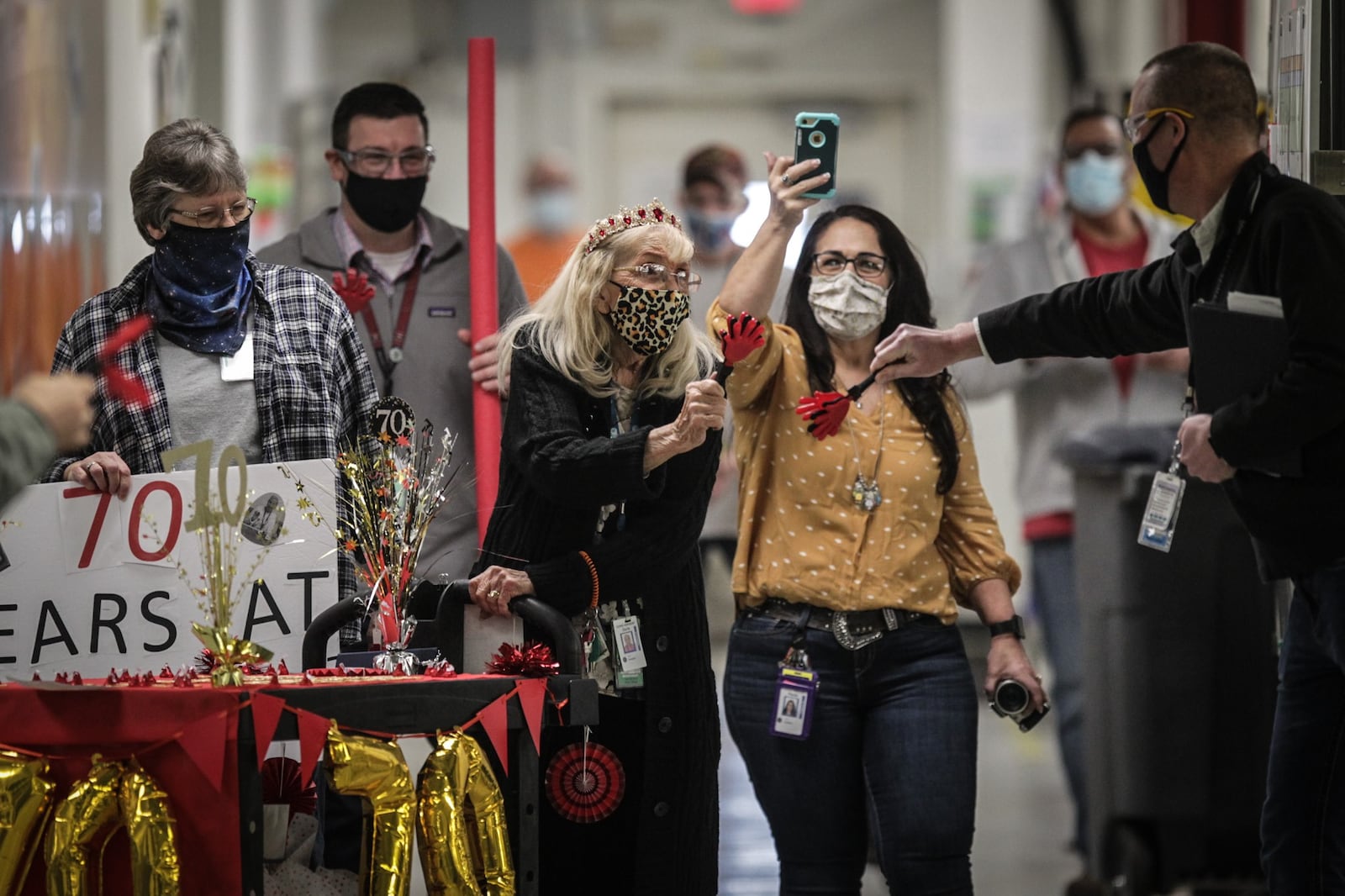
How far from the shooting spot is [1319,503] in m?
2.91

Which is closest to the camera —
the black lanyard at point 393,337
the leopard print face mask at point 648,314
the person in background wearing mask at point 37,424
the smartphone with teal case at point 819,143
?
the person in background wearing mask at point 37,424

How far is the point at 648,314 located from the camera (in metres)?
3.11

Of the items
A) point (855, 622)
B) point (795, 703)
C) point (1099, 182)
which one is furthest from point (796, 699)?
point (1099, 182)

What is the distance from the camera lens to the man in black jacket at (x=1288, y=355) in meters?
2.83

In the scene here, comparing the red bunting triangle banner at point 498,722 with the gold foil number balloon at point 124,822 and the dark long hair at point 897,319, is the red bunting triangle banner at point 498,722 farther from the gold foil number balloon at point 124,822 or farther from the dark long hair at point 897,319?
the dark long hair at point 897,319

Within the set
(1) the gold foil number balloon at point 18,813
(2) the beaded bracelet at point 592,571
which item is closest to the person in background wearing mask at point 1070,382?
(2) the beaded bracelet at point 592,571

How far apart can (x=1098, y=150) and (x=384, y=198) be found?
8.32 ft

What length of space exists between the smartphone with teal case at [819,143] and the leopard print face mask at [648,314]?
398 mm

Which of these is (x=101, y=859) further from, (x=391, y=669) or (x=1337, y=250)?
(x=1337, y=250)

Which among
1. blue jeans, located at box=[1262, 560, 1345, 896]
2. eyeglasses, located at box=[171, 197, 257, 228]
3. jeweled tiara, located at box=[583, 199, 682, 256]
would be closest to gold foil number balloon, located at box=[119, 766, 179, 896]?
eyeglasses, located at box=[171, 197, 257, 228]

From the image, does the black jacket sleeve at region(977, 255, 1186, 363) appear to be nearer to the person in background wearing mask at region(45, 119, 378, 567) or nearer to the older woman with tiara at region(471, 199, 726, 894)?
the older woman with tiara at region(471, 199, 726, 894)

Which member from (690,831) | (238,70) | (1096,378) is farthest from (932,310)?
(238,70)

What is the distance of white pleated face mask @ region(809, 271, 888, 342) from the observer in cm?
342

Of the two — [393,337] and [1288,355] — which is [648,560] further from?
[1288,355]
